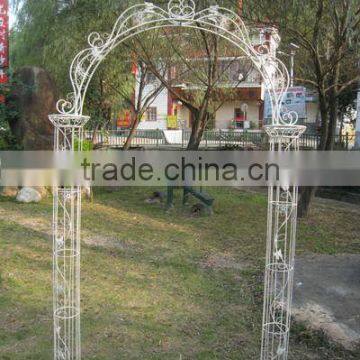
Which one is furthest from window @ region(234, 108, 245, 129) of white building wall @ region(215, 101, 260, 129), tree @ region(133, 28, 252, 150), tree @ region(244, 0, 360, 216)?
tree @ region(244, 0, 360, 216)

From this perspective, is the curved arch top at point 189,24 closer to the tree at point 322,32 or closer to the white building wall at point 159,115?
the tree at point 322,32

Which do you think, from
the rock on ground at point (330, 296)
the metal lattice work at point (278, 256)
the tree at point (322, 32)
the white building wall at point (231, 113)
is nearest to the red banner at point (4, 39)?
Answer: the tree at point (322, 32)

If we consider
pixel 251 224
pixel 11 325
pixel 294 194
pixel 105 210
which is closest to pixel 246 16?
pixel 251 224

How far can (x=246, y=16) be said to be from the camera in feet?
27.1

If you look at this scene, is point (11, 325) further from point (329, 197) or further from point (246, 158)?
point (329, 197)

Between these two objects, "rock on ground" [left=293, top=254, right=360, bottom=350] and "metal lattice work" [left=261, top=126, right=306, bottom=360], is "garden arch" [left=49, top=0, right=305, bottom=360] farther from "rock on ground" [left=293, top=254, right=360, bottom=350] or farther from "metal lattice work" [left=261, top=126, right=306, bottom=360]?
"rock on ground" [left=293, top=254, right=360, bottom=350]

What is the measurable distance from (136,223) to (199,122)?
13.7 ft

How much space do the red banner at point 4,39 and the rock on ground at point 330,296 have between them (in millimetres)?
7919

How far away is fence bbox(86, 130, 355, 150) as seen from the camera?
1452 cm

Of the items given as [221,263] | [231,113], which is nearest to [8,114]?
[221,263]

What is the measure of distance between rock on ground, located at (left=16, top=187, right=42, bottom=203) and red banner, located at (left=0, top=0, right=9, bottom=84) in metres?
2.68

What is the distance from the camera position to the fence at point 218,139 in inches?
571

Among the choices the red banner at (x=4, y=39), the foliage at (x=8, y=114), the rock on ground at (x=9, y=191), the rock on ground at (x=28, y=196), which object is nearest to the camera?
the rock on ground at (x=28, y=196)

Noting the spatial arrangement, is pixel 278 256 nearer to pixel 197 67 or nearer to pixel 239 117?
pixel 197 67
